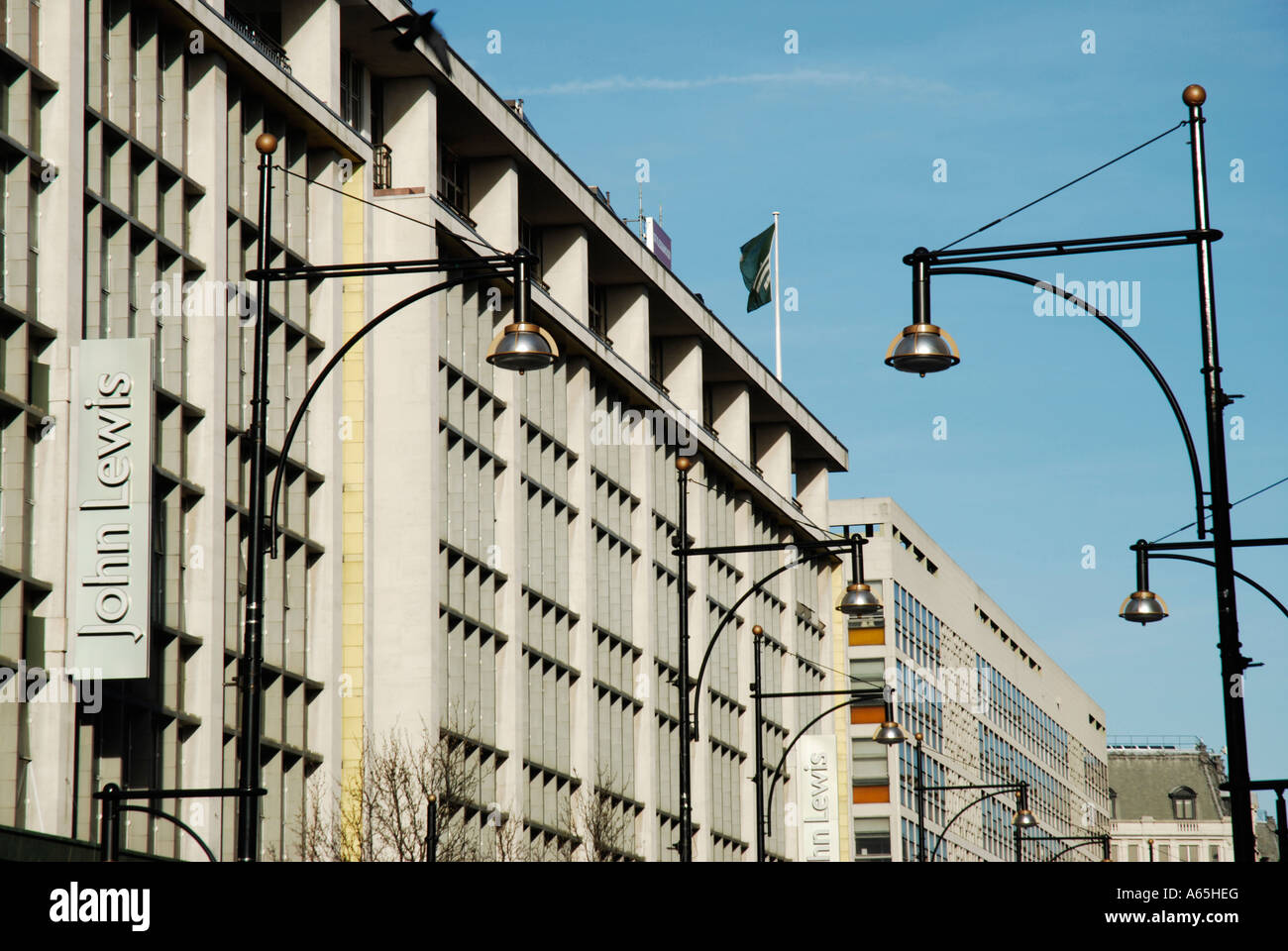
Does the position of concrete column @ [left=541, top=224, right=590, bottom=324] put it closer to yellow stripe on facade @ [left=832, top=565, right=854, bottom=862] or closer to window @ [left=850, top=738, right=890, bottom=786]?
yellow stripe on facade @ [left=832, top=565, right=854, bottom=862]

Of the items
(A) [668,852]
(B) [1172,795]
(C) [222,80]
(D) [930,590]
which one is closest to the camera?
(C) [222,80]

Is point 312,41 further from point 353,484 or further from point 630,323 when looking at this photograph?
point 630,323

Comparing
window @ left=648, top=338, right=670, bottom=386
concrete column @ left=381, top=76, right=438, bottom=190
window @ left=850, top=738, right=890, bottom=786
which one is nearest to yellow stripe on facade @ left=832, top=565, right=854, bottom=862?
window @ left=850, top=738, right=890, bottom=786

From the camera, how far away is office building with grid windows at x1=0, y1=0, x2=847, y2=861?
30062mm

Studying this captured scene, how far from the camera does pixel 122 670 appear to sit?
29156 mm

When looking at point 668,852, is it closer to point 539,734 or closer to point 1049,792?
point 539,734

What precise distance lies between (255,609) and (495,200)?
104 feet

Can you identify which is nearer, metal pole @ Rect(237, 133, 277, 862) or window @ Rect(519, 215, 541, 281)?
metal pole @ Rect(237, 133, 277, 862)

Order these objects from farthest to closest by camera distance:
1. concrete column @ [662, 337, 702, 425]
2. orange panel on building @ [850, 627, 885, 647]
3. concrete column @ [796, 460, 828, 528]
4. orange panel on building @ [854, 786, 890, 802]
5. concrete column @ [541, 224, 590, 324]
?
1. orange panel on building @ [850, 627, 885, 647]
2. orange panel on building @ [854, 786, 890, 802]
3. concrete column @ [796, 460, 828, 528]
4. concrete column @ [662, 337, 702, 425]
5. concrete column @ [541, 224, 590, 324]

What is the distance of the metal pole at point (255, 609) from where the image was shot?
18.6 meters

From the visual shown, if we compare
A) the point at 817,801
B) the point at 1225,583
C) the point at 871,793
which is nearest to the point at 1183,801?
the point at 871,793

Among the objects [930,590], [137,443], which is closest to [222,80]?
[137,443]

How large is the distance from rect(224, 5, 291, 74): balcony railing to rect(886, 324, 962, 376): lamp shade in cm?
2182

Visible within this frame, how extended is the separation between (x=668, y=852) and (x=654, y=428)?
13.8 metres
